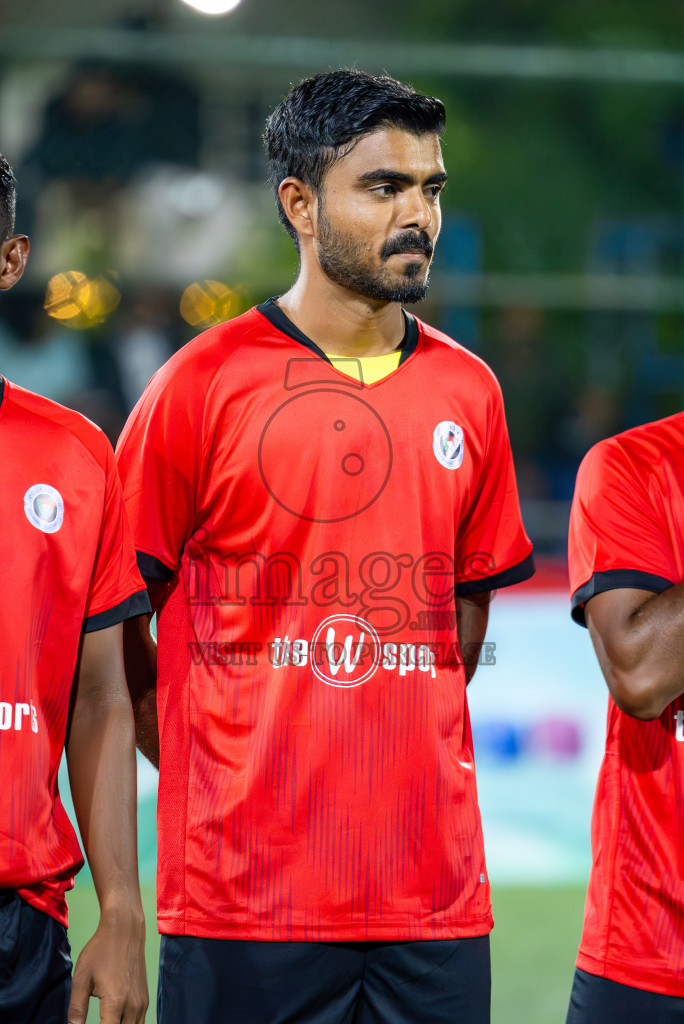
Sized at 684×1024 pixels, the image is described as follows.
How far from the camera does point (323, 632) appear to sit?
2045 mm

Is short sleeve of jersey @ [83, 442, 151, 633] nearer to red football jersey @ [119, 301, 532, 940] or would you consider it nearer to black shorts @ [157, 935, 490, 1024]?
red football jersey @ [119, 301, 532, 940]

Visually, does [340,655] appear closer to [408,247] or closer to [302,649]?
[302,649]

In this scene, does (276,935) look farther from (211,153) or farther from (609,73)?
(609,73)

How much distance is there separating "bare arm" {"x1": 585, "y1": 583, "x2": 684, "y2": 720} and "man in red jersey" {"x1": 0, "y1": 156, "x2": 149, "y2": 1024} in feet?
2.50

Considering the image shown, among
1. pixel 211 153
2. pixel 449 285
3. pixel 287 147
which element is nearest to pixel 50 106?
pixel 211 153

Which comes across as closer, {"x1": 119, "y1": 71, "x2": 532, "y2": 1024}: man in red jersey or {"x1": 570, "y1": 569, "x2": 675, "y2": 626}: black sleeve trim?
{"x1": 119, "y1": 71, "x2": 532, "y2": 1024}: man in red jersey

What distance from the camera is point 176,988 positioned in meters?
2.02

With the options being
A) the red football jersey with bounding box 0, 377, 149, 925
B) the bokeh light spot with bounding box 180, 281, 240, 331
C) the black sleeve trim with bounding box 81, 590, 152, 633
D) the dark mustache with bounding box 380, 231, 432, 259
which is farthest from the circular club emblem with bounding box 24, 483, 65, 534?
the bokeh light spot with bounding box 180, 281, 240, 331

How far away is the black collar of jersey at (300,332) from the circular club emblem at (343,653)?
443 mm

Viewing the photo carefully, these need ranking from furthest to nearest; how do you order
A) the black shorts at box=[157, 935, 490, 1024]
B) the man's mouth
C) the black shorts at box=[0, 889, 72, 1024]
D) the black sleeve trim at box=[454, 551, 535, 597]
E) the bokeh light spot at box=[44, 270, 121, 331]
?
the bokeh light spot at box=[44, 270, 121, 331] → the black sleeve trim at box=[454, 551, 535, 597] → the man's mouth → the black shorts at box=[157, 935, 490, 1024] → the black shorts at box=[0, 889, 72, 1024]

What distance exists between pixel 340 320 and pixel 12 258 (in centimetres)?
58

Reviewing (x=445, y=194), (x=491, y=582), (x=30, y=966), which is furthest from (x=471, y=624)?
(x=445, y=194)

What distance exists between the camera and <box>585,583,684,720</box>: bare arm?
2.08 meters

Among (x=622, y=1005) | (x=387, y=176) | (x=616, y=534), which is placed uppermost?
(x=387, y=176)
